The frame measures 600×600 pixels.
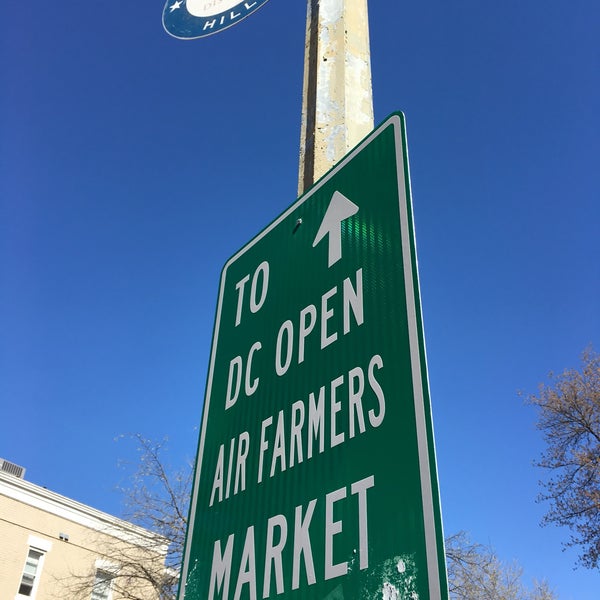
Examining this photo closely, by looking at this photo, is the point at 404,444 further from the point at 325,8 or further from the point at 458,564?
the point at 458,564

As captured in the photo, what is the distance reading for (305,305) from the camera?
178 centimetres

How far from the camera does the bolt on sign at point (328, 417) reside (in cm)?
120

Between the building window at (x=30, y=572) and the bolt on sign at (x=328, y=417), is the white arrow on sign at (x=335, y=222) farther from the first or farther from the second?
the building window at (x=30, y=572)

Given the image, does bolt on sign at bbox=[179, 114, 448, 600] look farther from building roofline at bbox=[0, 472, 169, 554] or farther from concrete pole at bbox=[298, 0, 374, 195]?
building roofline at bbox=[0, 472, 169, 554]

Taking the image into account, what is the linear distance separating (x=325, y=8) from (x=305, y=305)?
182 centimetres

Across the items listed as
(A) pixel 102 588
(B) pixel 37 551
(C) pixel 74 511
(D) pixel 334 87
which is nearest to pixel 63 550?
(B) pixel 37 551

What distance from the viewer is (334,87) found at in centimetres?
262

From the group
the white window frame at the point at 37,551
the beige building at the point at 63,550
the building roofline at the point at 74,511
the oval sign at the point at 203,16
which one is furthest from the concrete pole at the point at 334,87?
the white window frame at the point at 37,551

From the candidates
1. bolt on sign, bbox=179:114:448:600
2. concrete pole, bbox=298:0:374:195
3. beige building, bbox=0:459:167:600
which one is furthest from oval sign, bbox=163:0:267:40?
beige building, bbox=0:459:167:600

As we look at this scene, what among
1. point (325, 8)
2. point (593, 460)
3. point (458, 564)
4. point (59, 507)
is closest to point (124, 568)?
point (59, 507)

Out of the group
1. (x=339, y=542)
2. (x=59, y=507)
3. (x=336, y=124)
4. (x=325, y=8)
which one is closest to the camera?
→ (x=339, y=542)

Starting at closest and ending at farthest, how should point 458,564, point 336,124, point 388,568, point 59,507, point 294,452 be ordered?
1. point 388,568
2. point 294,452
3. point 336,124
4. point 458,564
5. point 59,507

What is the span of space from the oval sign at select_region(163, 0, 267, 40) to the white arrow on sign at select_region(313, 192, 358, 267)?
1.88 meters

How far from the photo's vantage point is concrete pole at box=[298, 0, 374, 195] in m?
2.46
